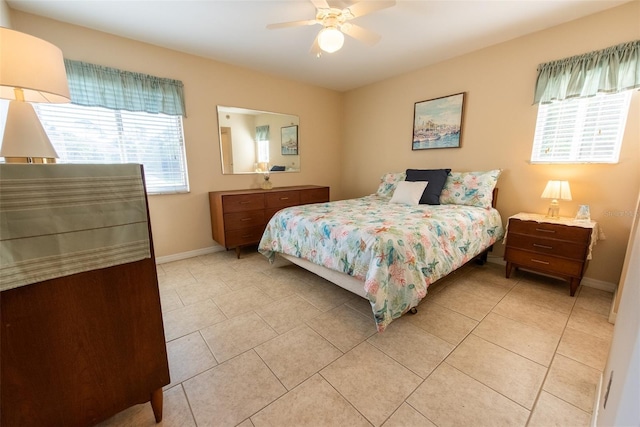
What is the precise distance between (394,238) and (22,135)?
2.10 meters

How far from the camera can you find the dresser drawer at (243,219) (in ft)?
10.1

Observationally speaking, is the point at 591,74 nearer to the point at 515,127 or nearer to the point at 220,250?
the point at 515,127

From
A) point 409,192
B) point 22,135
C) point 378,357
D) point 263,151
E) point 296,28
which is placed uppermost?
point 296,28

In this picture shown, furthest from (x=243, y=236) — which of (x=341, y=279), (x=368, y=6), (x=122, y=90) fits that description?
(x=368, y=6)

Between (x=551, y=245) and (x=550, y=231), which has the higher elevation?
(x=550, y=231)

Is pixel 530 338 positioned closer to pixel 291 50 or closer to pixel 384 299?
pixel 384 299

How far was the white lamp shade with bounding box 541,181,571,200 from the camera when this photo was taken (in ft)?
7.54

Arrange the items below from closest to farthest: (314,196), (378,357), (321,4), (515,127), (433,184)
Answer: (378,357) → (321,4) → (515,127) → (433,184) → (314,196)

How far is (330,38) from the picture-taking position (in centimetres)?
192

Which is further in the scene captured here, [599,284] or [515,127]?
[515,127]

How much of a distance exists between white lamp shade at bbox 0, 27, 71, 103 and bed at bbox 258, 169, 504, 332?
1778 millimetres

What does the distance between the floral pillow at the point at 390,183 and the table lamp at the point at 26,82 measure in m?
3.18

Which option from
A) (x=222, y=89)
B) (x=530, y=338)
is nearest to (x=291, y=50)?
(x=222, y=89)

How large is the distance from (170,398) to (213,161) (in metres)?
2.69
